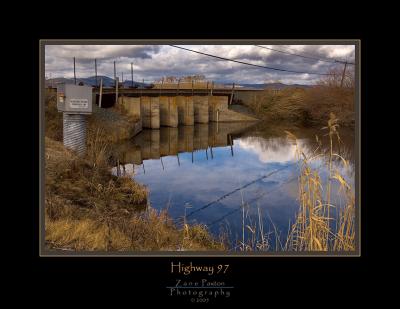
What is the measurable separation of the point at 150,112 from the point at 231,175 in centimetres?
1102

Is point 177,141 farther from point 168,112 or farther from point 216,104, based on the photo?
point 216,104

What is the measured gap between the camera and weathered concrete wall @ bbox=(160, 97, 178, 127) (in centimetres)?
2298

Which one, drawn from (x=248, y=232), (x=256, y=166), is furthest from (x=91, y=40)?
(x=256, y=166)

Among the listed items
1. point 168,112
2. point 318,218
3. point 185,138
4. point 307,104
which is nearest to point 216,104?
point 168,112

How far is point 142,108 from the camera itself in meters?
21.0

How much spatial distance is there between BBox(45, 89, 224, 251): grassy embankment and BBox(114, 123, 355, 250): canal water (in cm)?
41

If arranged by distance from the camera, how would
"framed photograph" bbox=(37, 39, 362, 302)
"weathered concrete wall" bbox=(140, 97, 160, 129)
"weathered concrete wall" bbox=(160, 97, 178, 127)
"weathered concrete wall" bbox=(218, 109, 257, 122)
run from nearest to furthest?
A: 1. "framed photograph" bbox=(37, 39, 362, 302)
2. "weathered concrete wall" bbox=(140, 97, 160, 129)
3. "weathered concrete wall" bbox=(160, 97, 178, 127)
4. "weathered concrete wall" bbox=(218, 109, 257, 122)

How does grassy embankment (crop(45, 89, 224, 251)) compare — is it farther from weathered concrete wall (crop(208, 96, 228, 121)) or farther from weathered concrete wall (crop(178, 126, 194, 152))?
weathered concrete wall (crop(208, 96, 228, 121))

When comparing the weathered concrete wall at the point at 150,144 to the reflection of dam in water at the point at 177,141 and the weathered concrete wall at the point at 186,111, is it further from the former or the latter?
the weathered concrete wall at the point at 186,111

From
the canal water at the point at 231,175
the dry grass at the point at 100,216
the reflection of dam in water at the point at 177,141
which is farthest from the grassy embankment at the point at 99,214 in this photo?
the reflection of dam in water at the point at 177,141

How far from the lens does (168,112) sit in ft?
77.0

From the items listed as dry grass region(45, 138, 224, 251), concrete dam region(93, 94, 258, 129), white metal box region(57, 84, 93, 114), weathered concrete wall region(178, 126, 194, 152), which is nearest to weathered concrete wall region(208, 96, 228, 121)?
concrete dam region(93, 94, 258, 129)

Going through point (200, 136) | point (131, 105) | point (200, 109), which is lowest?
point (200, 136)

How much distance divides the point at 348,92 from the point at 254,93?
58.5 ft
